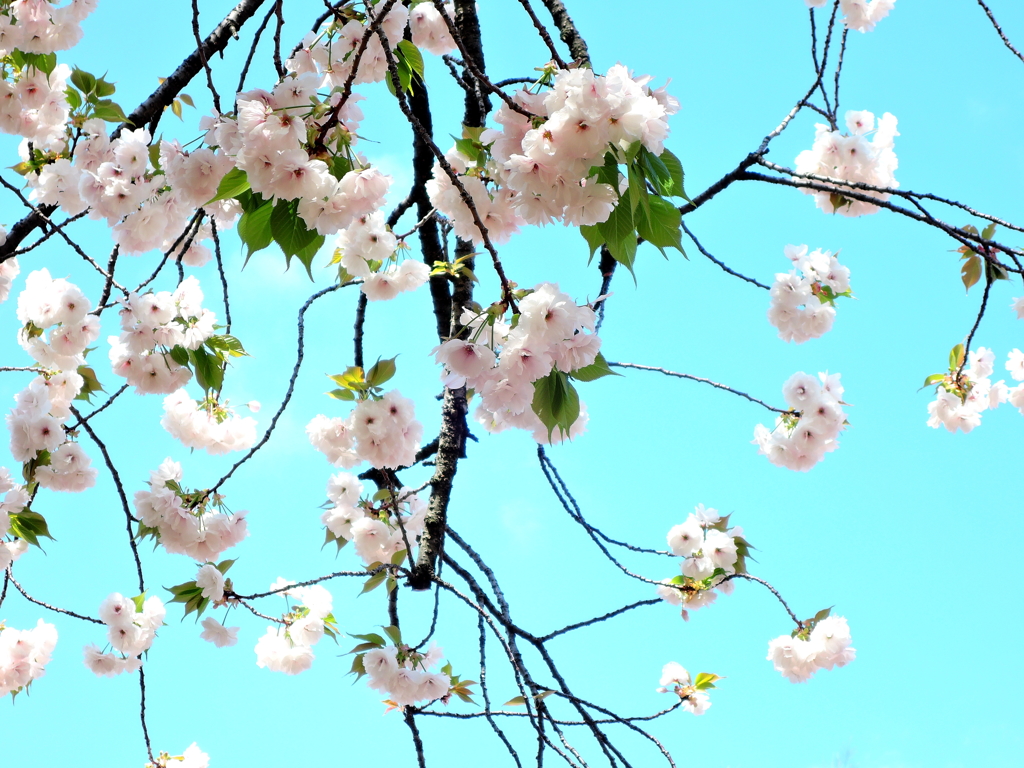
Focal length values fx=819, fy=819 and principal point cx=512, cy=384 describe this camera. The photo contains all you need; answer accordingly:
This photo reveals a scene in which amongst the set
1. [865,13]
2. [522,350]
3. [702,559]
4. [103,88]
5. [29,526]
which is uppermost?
[865,13]

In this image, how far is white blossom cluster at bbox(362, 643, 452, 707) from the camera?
6.21 ft

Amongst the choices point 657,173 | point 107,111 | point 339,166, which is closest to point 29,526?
point 107,111

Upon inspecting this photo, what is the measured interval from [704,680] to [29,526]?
1.85 m

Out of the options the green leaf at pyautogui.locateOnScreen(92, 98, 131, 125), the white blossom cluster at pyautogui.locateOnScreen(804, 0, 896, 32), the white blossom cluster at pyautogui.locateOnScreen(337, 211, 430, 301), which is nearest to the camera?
the white blossom cluster at pyautogui.locateOnScreen(337, 211, 430, 301)

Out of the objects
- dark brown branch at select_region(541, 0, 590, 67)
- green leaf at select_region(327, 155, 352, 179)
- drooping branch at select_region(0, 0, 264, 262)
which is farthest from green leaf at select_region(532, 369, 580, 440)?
drooping branch at select_region(0, 0, 264, 262)

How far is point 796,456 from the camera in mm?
2422

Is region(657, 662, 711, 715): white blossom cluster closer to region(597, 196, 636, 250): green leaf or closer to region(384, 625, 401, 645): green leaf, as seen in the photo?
region(384, 625, 401, 645): green leaf

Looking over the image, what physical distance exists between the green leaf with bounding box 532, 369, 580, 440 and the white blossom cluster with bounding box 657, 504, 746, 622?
122cm

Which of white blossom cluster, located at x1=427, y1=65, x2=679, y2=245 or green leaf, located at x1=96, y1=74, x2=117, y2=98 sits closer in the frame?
white blossom cluster, located at x1=427, y1=65, x2=679, y2=245

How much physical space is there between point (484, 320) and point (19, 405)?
5.37 feet

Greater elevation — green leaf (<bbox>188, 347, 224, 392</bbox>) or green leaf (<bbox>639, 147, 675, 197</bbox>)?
green leaf (<bbox>188, 347, 224, 392</bbox>)

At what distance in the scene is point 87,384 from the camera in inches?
88.9

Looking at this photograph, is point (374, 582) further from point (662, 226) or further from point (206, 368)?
point (662, 226)

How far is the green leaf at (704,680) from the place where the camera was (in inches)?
94.0
